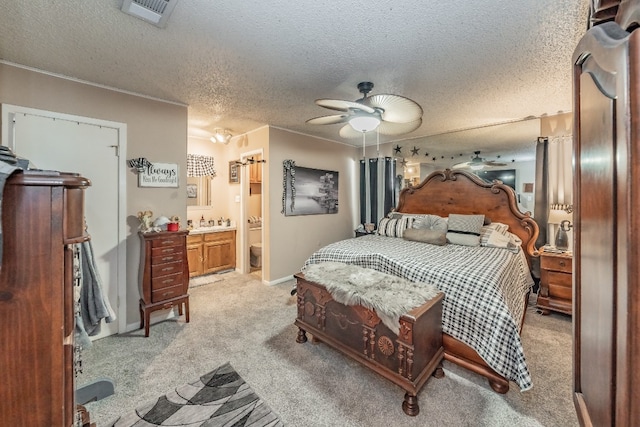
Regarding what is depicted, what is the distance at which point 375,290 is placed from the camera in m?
2.02

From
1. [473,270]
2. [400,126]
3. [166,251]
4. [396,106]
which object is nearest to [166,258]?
[166,251]

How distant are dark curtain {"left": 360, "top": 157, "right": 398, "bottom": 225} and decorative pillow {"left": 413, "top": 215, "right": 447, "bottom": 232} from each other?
967mm

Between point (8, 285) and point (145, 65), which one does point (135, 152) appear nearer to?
point (145, 65)

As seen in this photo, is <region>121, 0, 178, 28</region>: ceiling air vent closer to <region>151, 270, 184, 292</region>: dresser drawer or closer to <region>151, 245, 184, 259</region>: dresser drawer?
<region>151, 245, 184, 259</region>: dresser drawer

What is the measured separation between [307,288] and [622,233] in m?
2.22

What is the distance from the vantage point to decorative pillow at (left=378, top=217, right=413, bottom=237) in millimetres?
3865

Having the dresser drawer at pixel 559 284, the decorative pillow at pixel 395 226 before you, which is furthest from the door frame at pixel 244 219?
the dresser drawer at pixel 559 284

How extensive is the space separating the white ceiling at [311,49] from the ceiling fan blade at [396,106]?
1.17 feet

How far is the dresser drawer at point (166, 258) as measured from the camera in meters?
2.65

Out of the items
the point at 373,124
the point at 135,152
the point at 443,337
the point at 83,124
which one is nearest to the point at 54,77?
the point at 83,124

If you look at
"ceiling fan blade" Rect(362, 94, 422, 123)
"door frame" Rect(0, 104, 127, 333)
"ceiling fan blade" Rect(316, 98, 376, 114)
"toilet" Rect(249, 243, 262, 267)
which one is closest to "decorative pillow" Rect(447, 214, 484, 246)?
"ceiling fan blade" Rect(362, 94, 422, 123)

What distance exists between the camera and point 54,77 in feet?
7.73

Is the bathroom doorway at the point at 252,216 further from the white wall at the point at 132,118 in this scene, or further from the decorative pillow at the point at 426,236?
the decorative pillow at the point at 426,236

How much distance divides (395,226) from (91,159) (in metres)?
3.67
